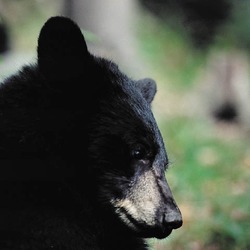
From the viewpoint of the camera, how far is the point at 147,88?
13.7ft

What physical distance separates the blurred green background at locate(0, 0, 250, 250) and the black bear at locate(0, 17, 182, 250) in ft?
3.20

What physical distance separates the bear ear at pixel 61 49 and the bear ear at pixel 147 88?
25.5 inches

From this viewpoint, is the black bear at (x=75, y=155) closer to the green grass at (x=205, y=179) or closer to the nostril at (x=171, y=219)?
the nostril at (x=171, y=219)

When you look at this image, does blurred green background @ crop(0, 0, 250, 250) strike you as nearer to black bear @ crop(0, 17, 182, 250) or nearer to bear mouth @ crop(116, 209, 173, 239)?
black bear @ crop(0, 17, 182, 250)

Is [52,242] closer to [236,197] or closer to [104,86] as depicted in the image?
[104,86]

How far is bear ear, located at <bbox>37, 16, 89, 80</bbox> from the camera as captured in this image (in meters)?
3.37

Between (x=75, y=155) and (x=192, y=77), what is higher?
(x=192, y=77)

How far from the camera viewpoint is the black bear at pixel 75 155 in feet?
10.9

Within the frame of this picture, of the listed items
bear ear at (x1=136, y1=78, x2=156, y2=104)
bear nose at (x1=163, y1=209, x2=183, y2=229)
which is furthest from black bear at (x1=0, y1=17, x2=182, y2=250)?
bear ear at (x1=136, y1=78, x2=156, y2=104)

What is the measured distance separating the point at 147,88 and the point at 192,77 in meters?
8.52

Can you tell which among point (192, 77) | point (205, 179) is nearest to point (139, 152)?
point (205, 179)

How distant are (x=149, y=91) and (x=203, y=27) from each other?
957cm

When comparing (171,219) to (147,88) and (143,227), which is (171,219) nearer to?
(143,227)

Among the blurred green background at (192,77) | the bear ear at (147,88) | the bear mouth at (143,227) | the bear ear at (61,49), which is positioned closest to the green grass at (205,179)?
the blurred green background at (192,77)
